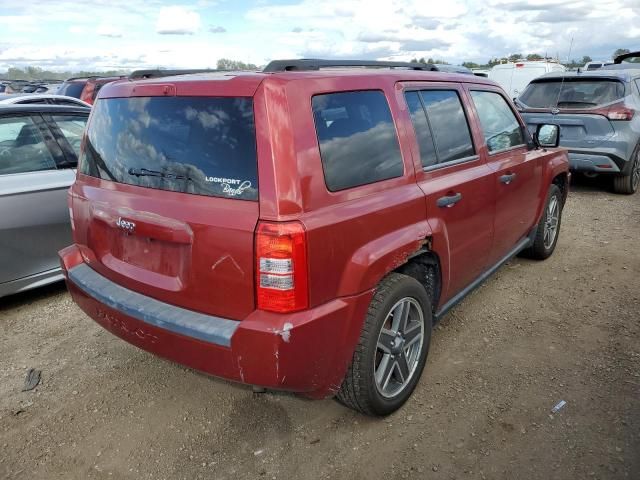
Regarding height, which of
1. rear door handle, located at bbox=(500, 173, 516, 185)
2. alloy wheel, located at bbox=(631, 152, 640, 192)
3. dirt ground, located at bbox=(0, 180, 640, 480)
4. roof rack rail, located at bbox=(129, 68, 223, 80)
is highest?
roof rack rail, located at bbox=(129, 68, 223, 80)

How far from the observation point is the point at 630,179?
767 cm

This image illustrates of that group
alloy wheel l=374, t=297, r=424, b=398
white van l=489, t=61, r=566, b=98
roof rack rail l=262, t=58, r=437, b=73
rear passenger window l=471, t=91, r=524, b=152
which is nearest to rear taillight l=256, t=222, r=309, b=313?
alloy wheel l=374, t=297, r=424, b=398

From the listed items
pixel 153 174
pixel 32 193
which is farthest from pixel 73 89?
pixel 153 174

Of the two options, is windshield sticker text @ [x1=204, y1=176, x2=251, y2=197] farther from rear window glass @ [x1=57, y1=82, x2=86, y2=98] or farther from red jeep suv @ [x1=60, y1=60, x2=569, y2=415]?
rear window glass @ [x1=57, y1=82, x2=86, y2=98]

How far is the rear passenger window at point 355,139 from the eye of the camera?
2.29 m

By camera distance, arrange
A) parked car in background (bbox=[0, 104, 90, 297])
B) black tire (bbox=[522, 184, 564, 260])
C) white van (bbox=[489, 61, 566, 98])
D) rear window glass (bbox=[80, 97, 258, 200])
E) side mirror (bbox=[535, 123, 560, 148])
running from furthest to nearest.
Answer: white van (bbox=[489, 61, 566, 98]) → black tire (bbox=[522, 184, 564, 260]) → side mirror (bbox=[535, 123, 560, 148]) → parked car in background (bbox=[0, 104, 90, 297]) → rear window glass (bbox=[80, 97, 258, 200])

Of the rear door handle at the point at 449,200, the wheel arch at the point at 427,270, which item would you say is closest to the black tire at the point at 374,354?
the wheel arch at the point at 427,270

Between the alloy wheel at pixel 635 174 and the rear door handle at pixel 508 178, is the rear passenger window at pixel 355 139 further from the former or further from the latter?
the alloy wheel at pixel 635 174

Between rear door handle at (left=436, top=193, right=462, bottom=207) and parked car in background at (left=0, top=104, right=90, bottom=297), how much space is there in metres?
3.06

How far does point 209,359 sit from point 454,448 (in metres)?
1.31

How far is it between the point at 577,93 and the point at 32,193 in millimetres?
7208

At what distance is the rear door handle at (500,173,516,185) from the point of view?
3.64 metres

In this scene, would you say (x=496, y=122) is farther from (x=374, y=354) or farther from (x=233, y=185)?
(x=233, y=185)

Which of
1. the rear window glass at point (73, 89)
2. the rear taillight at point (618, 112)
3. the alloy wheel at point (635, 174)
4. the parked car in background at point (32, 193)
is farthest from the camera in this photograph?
the rear window glass at point (73, 89)
